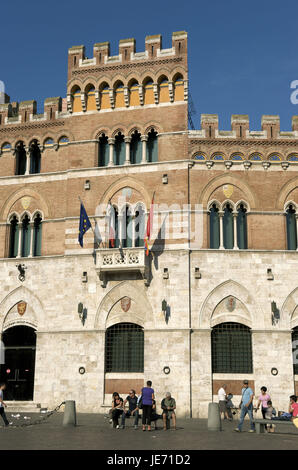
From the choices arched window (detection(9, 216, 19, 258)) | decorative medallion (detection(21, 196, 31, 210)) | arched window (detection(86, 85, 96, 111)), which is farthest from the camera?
arched window (detection(86, 85, 96, 111))

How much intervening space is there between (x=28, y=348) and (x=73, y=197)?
8.66 metres

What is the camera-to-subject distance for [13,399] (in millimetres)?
30469

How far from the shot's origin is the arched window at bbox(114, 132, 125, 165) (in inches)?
1260

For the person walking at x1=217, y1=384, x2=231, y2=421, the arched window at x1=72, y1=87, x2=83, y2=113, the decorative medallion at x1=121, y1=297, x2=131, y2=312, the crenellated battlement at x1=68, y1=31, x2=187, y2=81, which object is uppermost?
the crenellated battlement at x1=68, y1=31, x2=187, y2=81

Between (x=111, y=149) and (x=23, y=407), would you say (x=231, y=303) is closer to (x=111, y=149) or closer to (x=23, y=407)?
(x=111, y=149)

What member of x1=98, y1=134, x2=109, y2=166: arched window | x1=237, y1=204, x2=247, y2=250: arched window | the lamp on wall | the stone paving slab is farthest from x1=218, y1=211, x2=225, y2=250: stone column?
the stone paving slab

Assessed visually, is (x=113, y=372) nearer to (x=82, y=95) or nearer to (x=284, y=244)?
(x=284, y=244)

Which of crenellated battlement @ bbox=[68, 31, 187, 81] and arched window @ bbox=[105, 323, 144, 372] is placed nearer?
arched window @ bbox=[105, 323, 144, 372]

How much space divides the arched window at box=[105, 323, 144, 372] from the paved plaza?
537 centimetres

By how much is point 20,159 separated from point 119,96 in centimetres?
705

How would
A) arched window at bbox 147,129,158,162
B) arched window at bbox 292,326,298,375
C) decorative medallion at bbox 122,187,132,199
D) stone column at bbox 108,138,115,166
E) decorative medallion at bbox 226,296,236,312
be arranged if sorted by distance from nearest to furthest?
arched window at bbox 292,326,298,375, decorative medallion at bbox 226,296,236,312, decorative medallion at bbox 122,187,132,199, arched window at bbox 147,129,158,162, stone column at bbox 108,138,115,166

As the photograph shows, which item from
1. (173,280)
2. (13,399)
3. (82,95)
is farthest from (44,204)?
(13,399)

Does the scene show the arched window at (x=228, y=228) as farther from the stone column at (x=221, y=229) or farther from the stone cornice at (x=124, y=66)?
the stone cornice at (x=124, y=66)

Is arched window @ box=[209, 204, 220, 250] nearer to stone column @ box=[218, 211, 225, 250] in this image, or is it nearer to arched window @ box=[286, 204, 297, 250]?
stone column @ box=[218, 211, 225, 250]
